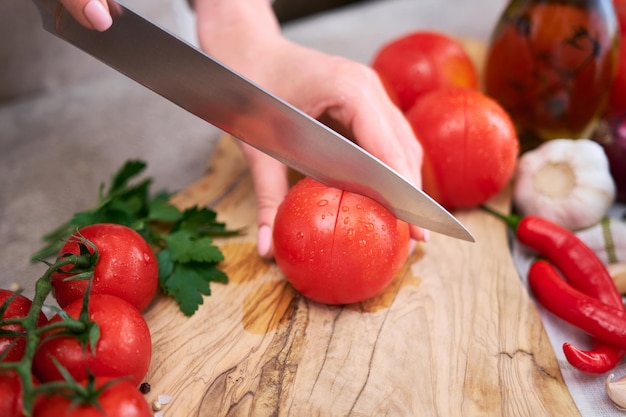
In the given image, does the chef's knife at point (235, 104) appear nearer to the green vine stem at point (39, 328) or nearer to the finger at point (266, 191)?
the finger at point (266, 191)

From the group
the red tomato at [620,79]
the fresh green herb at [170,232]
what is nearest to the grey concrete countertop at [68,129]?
the fresh green herb at [170,232]

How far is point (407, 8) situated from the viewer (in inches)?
111

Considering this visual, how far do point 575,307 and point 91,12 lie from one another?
1117 mm

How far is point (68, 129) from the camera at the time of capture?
82.0 inches

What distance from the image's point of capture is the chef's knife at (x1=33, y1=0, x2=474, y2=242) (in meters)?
1.18

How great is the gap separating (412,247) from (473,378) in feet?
1.13

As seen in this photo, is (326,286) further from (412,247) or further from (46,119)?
(46,119)

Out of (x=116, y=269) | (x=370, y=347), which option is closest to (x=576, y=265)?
(x=370, y=347)

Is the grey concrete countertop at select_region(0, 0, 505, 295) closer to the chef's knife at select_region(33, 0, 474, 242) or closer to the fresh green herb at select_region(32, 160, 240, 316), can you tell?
the fresh green herb at select_region(32, 160, 240, 316)

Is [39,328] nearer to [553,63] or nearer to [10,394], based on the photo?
[10,394]

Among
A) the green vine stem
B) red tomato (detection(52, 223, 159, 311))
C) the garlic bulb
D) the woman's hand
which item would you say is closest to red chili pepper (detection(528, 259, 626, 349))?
the garlic bulb

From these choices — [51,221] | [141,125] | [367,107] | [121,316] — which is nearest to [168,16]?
[141,125]

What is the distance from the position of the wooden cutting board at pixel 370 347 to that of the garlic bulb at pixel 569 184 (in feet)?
0.66

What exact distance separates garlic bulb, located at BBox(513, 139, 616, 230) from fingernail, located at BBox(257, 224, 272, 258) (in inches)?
27.1
